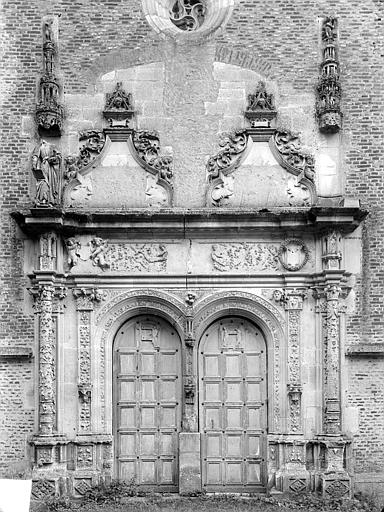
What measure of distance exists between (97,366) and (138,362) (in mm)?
708

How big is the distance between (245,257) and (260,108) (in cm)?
256

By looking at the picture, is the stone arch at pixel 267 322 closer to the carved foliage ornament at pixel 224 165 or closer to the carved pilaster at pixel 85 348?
the carved foliage ornament at pixel 224 165

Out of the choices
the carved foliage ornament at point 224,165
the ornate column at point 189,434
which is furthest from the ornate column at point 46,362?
the carved foliage ornament at point 224,165

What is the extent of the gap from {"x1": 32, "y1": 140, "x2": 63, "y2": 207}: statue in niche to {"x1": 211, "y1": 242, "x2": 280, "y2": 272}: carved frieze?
2807 millimetres

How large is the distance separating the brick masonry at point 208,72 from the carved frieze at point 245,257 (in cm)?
122

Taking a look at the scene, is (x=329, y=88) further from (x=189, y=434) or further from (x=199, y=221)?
(x=189, y=434)

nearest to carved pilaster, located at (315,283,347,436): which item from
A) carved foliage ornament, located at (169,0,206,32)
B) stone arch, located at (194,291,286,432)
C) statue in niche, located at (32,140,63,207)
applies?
stone arch, located at (194,291,286,432)

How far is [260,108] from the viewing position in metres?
13.8

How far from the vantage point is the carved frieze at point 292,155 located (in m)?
13.7

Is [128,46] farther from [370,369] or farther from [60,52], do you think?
[370,369]

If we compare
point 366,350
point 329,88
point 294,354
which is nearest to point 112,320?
point 294,354

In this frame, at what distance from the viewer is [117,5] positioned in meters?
14.1

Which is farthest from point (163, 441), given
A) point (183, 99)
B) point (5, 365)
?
point (183, 99)

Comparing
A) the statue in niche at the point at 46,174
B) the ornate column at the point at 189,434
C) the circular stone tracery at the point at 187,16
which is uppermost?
the circular stone tracery at the point at 187,16
